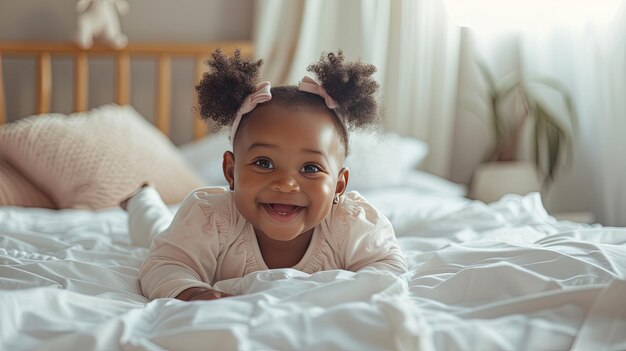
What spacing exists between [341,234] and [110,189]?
1.08m

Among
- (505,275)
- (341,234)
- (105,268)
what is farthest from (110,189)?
(505,275)

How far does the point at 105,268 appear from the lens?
1.25 meters

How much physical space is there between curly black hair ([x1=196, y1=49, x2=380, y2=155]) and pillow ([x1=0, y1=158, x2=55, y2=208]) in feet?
3.45

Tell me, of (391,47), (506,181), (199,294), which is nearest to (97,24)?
(391,47)

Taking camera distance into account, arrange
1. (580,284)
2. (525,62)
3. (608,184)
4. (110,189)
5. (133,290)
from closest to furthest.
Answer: (580,284) < (133,290) < (110,189) < (608,184) < (525,62)

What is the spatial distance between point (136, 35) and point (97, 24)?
0.94ft

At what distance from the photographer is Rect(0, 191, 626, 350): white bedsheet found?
0.82 metres

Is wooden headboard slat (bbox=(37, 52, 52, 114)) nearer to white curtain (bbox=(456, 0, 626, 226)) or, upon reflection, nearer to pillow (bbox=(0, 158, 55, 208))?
pillow (bbox=(0, 158, 55, 208))

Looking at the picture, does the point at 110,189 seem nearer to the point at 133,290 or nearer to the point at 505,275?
the point at 133,290

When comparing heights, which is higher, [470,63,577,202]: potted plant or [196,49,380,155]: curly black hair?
[196,49,380,155]: curly black hair

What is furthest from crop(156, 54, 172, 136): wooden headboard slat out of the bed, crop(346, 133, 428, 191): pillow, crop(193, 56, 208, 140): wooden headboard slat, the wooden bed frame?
the bed

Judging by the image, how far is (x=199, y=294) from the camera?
108 centimetres

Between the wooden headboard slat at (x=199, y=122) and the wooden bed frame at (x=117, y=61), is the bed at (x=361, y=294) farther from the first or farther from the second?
the wooden headboard slat at (x=199, y=122)

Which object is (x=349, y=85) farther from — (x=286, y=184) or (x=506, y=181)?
(x=506, y=181)
